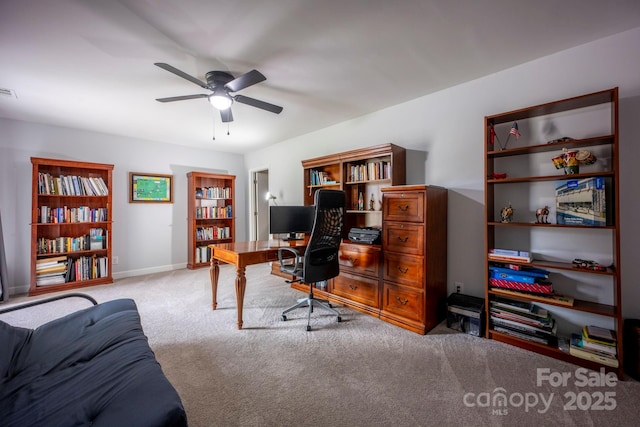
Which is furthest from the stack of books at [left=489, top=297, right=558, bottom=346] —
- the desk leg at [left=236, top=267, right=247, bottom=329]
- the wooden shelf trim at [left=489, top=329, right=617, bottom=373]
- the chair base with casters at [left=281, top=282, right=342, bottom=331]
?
the desk leg at [left=236, top=267, right=247, bottom=329]

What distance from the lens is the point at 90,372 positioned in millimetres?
1189

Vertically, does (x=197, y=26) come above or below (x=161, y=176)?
above

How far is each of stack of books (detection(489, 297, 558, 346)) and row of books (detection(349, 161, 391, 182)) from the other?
172 cm

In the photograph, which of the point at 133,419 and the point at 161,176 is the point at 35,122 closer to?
the point at 161,176

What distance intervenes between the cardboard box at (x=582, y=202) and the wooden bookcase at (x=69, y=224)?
5670 millimetres

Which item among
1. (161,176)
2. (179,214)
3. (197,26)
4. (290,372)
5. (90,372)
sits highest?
(197,26)

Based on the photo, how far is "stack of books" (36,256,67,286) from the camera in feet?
11.9

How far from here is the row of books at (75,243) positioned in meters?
3.74

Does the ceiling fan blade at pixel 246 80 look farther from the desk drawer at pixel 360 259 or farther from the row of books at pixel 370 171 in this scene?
the desk drawer at pixel 360 259

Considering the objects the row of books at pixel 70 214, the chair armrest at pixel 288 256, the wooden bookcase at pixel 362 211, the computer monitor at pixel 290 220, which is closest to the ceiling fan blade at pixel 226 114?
the computer monitor at pixel 290 220

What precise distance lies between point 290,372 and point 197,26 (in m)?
2.61

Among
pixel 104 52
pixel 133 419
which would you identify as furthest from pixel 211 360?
pixel 104 52

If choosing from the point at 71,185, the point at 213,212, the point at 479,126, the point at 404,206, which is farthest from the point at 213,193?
the point at 479,126

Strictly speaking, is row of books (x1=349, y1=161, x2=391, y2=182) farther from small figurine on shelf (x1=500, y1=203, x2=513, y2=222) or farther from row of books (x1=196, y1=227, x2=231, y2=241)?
row of books (x1=196, y1=227, x2=231, y2=241)
